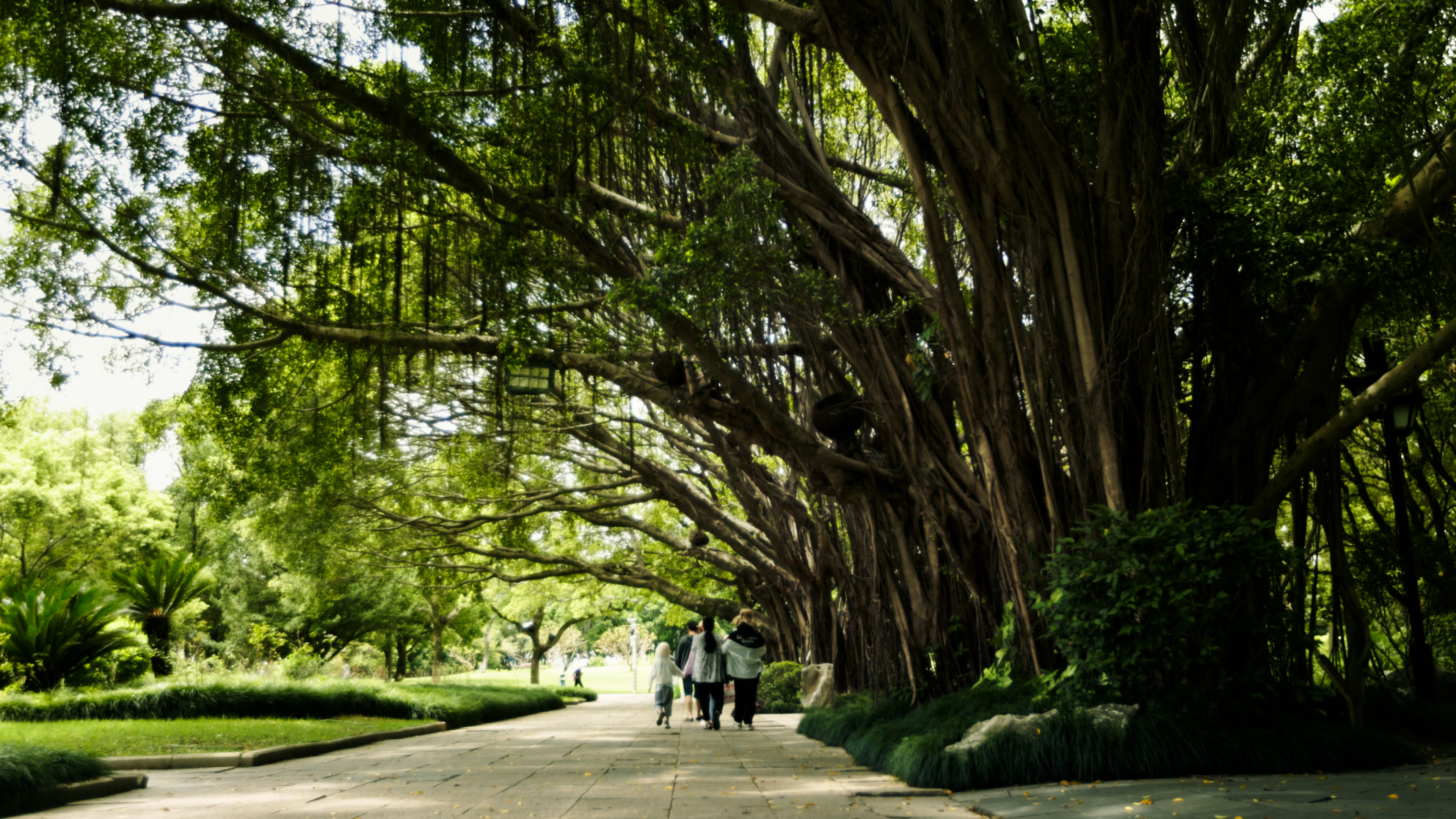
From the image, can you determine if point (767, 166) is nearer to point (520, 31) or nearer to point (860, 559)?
point (520, 31)

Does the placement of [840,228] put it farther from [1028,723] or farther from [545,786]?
[545,786]

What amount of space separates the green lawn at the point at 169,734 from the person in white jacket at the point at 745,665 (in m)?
3.53

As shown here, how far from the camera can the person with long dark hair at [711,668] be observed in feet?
29.8

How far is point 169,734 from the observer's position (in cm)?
668

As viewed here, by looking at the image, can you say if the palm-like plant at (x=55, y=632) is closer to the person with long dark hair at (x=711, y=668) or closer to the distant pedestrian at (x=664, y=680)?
the distant pedestrian at (x=664, y=680)

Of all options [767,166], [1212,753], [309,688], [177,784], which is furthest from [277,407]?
[1212,753]

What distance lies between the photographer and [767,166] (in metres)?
6.63

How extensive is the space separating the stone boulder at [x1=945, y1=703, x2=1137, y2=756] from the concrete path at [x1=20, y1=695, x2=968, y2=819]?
0.37 meters

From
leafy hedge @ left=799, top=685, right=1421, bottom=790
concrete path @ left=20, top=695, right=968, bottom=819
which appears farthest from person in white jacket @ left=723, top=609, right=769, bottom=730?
leafy hedge @ left=799, top=685, right=1421, bottom=790

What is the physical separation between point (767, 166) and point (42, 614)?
9.23 metres

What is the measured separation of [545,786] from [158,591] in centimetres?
1035

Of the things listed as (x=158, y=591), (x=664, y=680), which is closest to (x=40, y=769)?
(x=664, y=680)

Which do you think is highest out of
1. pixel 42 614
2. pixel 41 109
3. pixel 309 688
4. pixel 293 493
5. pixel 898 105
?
pixel 41 109

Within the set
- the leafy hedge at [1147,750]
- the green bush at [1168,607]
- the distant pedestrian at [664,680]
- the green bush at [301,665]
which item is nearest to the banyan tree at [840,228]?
the green bush at [1168,607]
